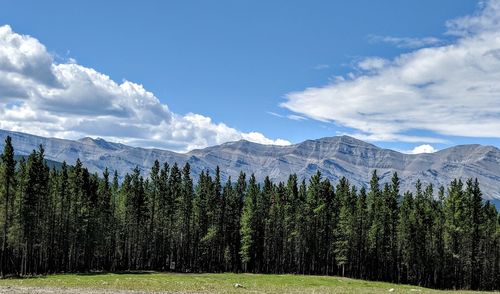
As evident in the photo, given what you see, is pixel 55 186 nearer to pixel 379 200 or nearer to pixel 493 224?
pixel 379 200

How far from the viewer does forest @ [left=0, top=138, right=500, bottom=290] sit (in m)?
97.2

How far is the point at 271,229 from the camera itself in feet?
383

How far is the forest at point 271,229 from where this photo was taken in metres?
97.2

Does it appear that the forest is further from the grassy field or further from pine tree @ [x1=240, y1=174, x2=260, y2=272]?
the grassy field

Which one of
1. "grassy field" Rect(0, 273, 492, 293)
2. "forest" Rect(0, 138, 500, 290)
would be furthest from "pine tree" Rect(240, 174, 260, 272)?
"grassy field" Rect(0, 273, 492, 293)

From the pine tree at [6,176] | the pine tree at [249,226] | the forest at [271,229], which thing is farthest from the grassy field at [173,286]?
the pine tree at [249,226]

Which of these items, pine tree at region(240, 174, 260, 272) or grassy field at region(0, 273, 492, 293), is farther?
pine tree at region(240, 174, 260, 272)

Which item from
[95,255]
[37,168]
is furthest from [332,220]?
[37,168]

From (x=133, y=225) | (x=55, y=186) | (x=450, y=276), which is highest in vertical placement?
(x=55, y=186)

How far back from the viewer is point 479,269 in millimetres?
115312

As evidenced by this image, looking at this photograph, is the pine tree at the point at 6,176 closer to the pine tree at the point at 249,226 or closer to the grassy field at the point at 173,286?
the grassy field at the point at 173,286

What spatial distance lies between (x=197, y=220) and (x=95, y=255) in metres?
24.6

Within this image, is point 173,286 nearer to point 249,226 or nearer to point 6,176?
point 6,176

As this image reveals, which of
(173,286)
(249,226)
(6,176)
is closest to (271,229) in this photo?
(249,226)
